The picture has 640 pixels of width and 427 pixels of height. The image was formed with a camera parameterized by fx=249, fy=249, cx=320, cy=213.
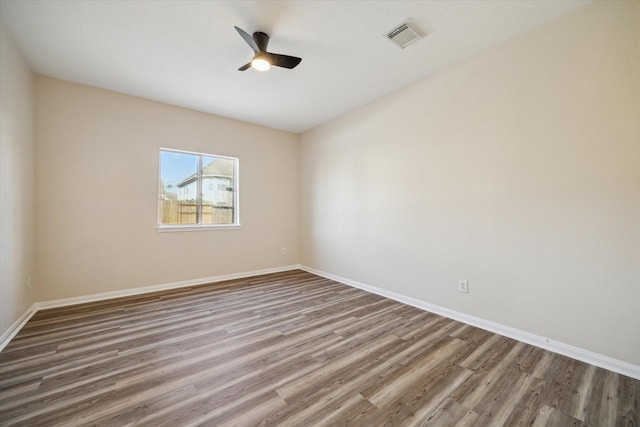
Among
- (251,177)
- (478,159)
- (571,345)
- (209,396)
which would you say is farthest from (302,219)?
(571,345)

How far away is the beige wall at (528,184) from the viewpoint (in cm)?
183

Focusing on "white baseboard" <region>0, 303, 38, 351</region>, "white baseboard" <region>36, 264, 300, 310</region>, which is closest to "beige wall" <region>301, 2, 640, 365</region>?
"white baseboard" <region>36, 264, 300, 310</region>

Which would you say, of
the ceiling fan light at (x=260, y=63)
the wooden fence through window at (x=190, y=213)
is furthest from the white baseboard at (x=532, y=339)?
the ceiling fan light at (x=260, y=63)

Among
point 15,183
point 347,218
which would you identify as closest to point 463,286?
point 347,218

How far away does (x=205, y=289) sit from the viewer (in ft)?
12.3

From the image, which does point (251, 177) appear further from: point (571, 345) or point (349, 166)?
point (571, 345)

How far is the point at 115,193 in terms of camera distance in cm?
338

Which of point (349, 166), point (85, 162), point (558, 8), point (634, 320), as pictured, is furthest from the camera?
point (349, 166)

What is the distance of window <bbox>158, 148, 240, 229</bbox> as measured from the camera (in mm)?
3855

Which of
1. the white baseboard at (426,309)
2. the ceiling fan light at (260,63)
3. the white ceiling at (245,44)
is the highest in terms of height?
the white ceiling at (245,44)

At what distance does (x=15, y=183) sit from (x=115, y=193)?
0.97 m

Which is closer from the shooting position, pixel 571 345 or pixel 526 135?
pixel 571 345

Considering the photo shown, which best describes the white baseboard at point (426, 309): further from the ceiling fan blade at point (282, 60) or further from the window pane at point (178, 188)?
the ceiling fan blade at point (282, 60)

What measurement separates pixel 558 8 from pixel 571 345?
2722mm
